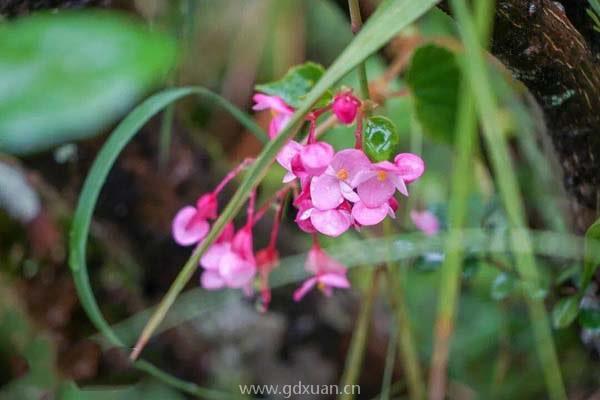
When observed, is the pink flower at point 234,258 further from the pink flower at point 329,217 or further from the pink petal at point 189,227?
the pink flower at point 329,217

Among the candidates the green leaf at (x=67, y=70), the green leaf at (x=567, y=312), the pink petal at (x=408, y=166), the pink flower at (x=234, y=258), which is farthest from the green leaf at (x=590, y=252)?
the green leaf at (x=67, y=70)

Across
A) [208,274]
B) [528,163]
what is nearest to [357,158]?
[208,274]

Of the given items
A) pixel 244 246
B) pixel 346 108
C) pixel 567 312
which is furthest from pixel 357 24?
pixel 567 312

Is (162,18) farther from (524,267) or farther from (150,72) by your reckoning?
(524,267)

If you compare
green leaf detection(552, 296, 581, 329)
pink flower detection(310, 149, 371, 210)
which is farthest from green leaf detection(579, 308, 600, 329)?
pink flower detection(310, 149, 371, 210)

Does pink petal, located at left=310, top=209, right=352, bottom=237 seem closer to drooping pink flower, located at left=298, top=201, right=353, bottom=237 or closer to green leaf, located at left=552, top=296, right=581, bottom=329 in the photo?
drooping pink flower, located at left=298, top=201, right=353, bottom=237

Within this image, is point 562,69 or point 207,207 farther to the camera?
point 207,207

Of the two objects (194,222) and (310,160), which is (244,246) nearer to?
(194,222)
